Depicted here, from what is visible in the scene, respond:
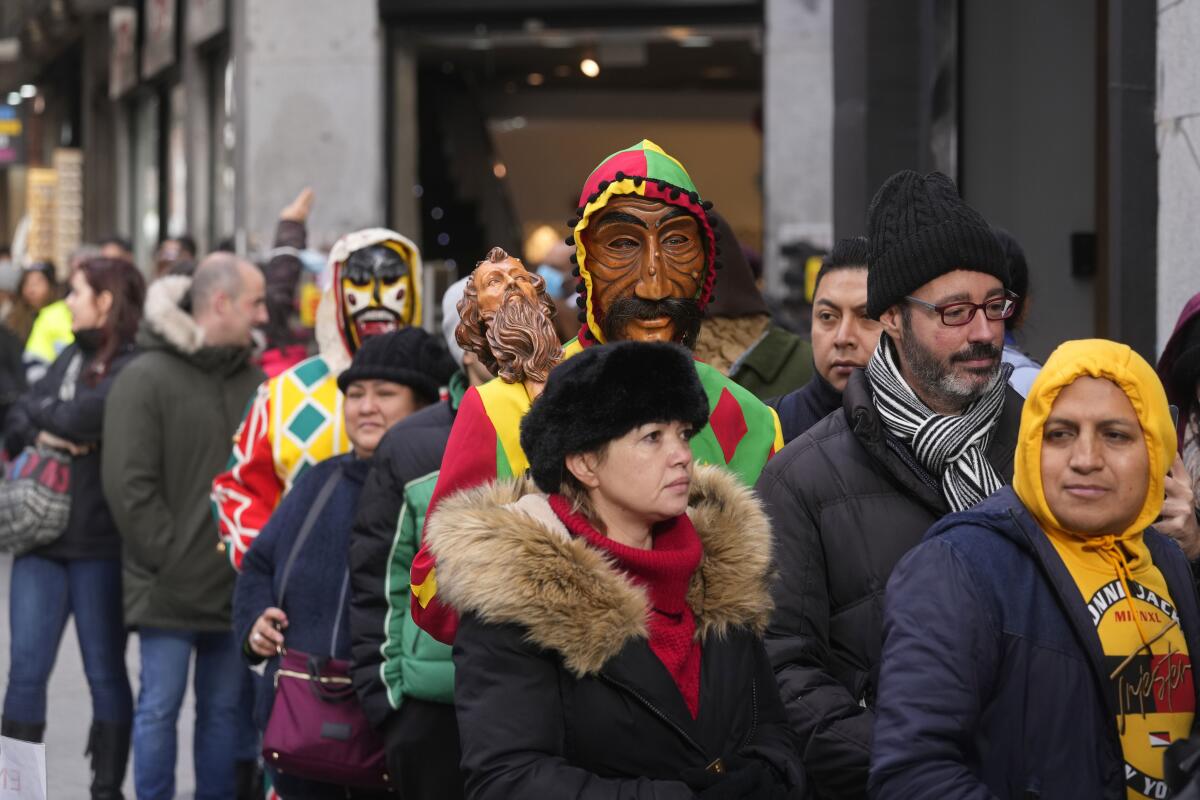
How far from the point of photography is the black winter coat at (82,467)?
7.86 m

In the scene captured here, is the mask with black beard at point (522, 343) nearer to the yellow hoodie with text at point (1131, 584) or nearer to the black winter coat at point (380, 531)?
the black winter coat at point (380, 531)

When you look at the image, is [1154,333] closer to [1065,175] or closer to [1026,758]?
[1065,175]

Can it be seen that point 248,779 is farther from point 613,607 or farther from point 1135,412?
point 1135,412

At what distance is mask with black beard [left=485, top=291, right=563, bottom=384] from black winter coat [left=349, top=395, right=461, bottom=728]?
97 centimetres

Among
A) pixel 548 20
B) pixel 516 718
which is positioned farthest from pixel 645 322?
pixel 548 20

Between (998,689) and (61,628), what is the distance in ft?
17.5

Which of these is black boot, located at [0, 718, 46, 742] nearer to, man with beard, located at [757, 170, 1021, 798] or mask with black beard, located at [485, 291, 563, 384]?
mask with black beard, located at [485, 291, 563, 384]

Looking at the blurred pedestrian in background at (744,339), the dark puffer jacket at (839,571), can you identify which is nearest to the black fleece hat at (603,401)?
the dark puffer jacket at (839,571)

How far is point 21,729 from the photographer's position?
309 inches

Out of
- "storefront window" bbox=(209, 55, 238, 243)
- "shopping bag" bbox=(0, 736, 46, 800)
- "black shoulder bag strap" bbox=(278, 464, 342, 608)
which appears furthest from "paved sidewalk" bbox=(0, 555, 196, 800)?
"storefront window" bbox=(209, 55, 238, 243)

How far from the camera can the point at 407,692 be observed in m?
5.12

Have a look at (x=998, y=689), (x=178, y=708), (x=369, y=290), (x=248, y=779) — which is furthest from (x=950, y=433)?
(x=248, y=779)

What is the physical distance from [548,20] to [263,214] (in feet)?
10.2

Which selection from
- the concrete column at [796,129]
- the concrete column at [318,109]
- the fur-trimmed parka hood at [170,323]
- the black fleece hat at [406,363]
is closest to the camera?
the black fleece hat at [406,363]
